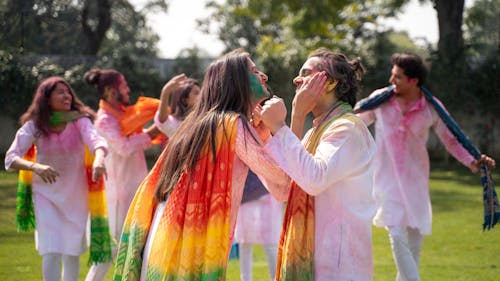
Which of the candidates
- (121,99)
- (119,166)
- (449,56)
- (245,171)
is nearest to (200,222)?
(245,171)

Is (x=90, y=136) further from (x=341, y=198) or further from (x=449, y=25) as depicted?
(x=449, y=25)

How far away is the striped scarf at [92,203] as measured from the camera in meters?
7.34

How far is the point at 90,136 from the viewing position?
23.8ft

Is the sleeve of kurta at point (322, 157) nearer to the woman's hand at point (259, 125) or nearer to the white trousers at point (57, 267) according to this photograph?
the woman's hand at point (259, 125)

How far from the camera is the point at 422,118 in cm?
771

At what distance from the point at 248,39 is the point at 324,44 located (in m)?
34.8

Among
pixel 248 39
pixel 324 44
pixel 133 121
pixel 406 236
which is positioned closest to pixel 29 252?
pixel 133 121

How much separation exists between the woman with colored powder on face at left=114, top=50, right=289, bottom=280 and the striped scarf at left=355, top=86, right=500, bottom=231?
10.8 ft

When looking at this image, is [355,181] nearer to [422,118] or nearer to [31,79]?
[422,118]

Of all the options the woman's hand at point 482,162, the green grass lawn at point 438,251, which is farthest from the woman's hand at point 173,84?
the woman's hand at point 482,162

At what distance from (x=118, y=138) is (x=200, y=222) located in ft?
13.8

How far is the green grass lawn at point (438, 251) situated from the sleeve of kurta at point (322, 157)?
470 cm

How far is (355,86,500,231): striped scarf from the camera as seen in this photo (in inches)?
283

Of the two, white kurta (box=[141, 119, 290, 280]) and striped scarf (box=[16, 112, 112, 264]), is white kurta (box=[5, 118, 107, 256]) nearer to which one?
striped scarf (box=[16, 112, 112, 264])
